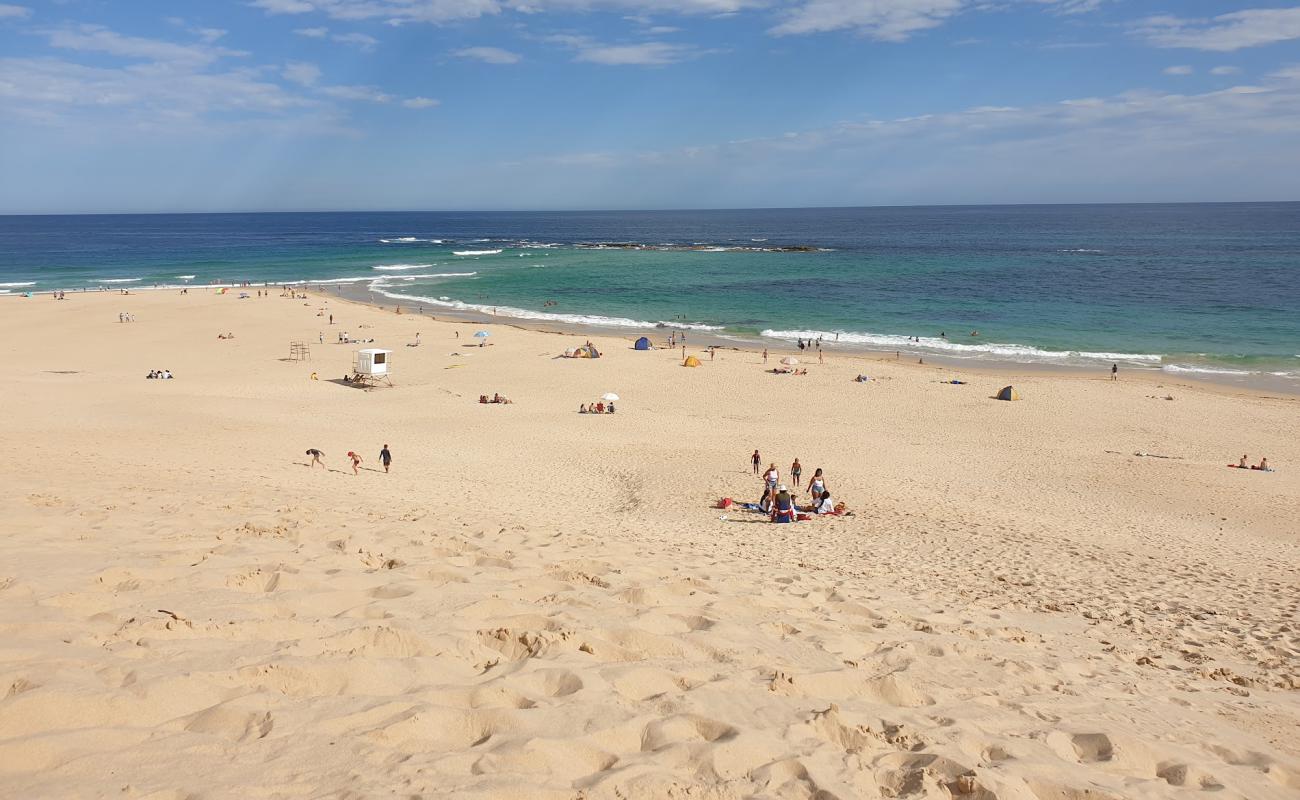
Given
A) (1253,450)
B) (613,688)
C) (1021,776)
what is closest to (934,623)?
(1021,776)

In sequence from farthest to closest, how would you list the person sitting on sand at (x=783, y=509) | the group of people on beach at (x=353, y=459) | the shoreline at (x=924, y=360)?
the shoreline at (x=924, y=360), the group of people on beach at (x=353, y=459), the person sitting on sand at (x=783, y=509)

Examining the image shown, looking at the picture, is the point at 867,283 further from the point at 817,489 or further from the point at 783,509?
the point at 783,509

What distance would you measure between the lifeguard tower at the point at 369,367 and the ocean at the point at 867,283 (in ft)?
66.2

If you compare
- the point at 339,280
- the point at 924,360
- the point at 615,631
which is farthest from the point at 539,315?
the point at 615,631

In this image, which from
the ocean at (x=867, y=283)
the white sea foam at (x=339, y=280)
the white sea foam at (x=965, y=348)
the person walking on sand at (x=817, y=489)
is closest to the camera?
the person walking on sand at (x=817, y=489)

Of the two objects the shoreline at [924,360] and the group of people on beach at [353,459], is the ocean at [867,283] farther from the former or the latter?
the group of people on beach at [353,459]

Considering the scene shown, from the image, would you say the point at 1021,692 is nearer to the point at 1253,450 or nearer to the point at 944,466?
the point at 944,466

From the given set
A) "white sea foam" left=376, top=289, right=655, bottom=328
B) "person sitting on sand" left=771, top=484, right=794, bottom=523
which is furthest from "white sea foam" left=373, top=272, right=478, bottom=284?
"person sitting on sand" left=771, top=484, right=794, bottom=523

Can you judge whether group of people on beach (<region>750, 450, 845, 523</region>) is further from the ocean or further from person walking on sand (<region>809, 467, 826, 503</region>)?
the ocean

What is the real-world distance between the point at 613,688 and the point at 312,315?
165 feet

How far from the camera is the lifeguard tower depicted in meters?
30.7

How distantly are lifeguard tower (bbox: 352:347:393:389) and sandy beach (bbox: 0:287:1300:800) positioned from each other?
11.5 metres

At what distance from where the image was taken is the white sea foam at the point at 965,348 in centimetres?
3831

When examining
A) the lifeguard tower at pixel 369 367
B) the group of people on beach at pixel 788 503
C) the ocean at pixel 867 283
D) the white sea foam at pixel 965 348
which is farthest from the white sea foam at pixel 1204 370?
the lifeguard tower at pixel 369 367
